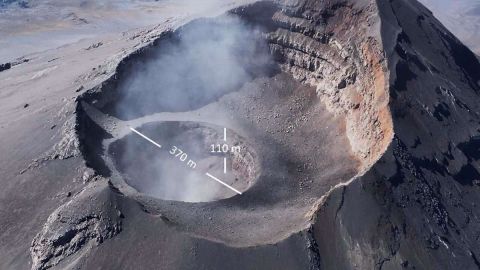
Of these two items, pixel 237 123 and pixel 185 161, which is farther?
pixel 237 123

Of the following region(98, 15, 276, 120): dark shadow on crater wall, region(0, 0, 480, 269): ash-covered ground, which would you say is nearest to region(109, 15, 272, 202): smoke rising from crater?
region(98, 15, 276, 120): dark shadow on crater wall

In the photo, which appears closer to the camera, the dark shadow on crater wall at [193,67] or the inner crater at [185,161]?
the inner crater at [185,161]

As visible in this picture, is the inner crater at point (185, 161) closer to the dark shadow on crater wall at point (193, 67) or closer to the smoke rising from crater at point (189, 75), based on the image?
the smoke rising from crater at point (189, 75)

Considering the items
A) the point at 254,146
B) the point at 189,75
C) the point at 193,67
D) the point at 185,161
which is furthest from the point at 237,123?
the point at 193,67

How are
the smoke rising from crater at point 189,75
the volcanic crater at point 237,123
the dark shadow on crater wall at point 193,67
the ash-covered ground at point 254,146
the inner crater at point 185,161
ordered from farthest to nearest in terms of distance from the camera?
the dark shadow on crater wall at point 193,67 → the smoke rising from crater at point 189,75 → the inner crater at point 185,161 → the volcanic crater at point 237,123 → the ash-covered ground at point 254,146

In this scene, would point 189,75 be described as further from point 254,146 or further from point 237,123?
point 254,146

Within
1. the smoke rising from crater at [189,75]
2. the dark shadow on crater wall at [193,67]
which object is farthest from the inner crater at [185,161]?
the dark shadow on crater wall at [193,67]

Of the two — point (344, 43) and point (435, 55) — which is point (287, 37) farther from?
point (435, 55)
